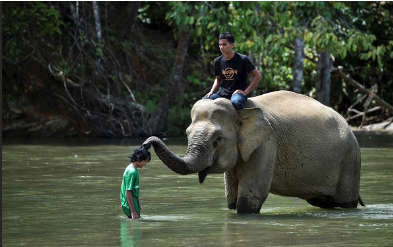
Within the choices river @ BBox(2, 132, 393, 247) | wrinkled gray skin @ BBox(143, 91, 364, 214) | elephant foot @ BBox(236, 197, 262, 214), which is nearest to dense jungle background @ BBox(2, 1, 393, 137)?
river @ BBox(2, 132, 393, 247)

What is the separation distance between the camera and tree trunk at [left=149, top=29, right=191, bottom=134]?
90.5 feet

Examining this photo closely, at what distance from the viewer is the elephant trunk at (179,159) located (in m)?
9.76

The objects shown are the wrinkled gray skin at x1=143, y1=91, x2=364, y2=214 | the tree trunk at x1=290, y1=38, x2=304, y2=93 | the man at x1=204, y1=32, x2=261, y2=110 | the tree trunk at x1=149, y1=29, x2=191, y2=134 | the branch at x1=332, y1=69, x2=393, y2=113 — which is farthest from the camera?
the branch at x1=332, y1=69, x2=393, y2=113

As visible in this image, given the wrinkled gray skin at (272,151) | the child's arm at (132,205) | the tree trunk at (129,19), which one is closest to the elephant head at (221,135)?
the wrinkled gray skin at (272,151)

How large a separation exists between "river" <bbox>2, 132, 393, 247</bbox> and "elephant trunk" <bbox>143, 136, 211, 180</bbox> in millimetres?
579

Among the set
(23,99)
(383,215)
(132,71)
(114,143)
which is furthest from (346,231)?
(132,71)

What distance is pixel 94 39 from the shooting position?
29.7 m

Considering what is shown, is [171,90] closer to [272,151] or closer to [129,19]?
[129,19]

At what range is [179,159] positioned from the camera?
9.88 meters

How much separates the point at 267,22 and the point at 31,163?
1007 centimetres

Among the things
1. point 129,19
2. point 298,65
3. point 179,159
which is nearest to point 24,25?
point 129,19

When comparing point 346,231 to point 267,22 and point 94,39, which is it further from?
point 94,39

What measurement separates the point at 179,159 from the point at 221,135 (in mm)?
816

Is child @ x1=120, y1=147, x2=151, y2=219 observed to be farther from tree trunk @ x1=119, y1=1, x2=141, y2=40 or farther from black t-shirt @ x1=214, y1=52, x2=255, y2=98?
tree trunk @ x1=119, y1=1, x2=141, y2=40
